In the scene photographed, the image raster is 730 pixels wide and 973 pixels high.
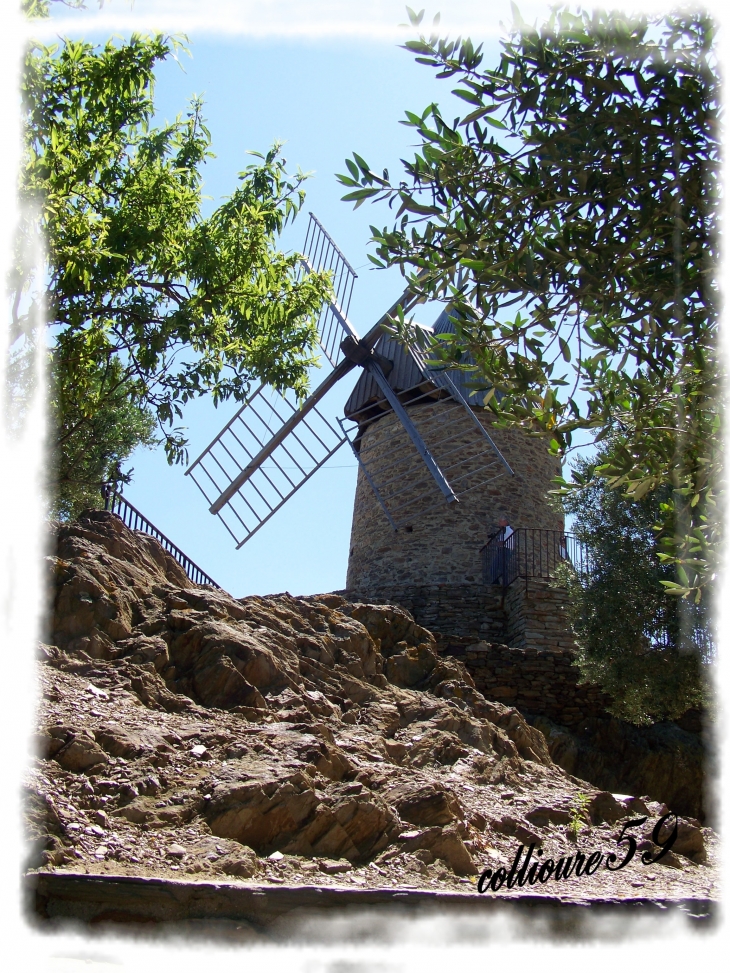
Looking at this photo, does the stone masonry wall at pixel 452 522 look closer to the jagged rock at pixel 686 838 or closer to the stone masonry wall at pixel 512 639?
the stone masonry wall at pixel 512 639

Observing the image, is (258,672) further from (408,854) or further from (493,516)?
(493,516)

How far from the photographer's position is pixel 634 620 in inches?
396

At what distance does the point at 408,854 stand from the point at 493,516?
10.0 m

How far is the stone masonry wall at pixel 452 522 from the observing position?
14.8m

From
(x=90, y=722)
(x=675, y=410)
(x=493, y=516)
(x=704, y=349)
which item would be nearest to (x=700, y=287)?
→ (x=704, y=349)

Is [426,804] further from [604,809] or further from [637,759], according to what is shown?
[637,759]

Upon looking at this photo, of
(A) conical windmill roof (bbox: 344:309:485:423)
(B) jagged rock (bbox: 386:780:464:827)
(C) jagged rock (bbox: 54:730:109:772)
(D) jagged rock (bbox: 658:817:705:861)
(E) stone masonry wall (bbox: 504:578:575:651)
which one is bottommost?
(D) jagged rock (bbox: 658:817:705:861)

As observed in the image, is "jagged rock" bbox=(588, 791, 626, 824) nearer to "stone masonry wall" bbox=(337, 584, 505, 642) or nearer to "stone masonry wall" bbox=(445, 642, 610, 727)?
"stone masonry wall" bbox=(445, 642, 610, 727)

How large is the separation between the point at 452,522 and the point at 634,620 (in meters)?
5.26

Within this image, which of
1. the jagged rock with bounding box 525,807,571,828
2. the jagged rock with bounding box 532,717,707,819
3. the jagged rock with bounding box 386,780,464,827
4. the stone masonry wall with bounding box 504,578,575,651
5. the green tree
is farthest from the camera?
the stone masonry wall with bounding box 504,578,575,651

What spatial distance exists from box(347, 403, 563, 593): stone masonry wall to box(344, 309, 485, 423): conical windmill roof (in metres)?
0.30

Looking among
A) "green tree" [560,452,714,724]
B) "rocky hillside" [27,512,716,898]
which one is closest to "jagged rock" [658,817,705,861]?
"rocky hillside" [27,512,716,898]

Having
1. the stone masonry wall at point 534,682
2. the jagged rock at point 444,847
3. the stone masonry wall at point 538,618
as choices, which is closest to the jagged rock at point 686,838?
the jagged rock at point 444,847

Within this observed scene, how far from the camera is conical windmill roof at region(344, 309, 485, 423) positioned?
51.2ft
